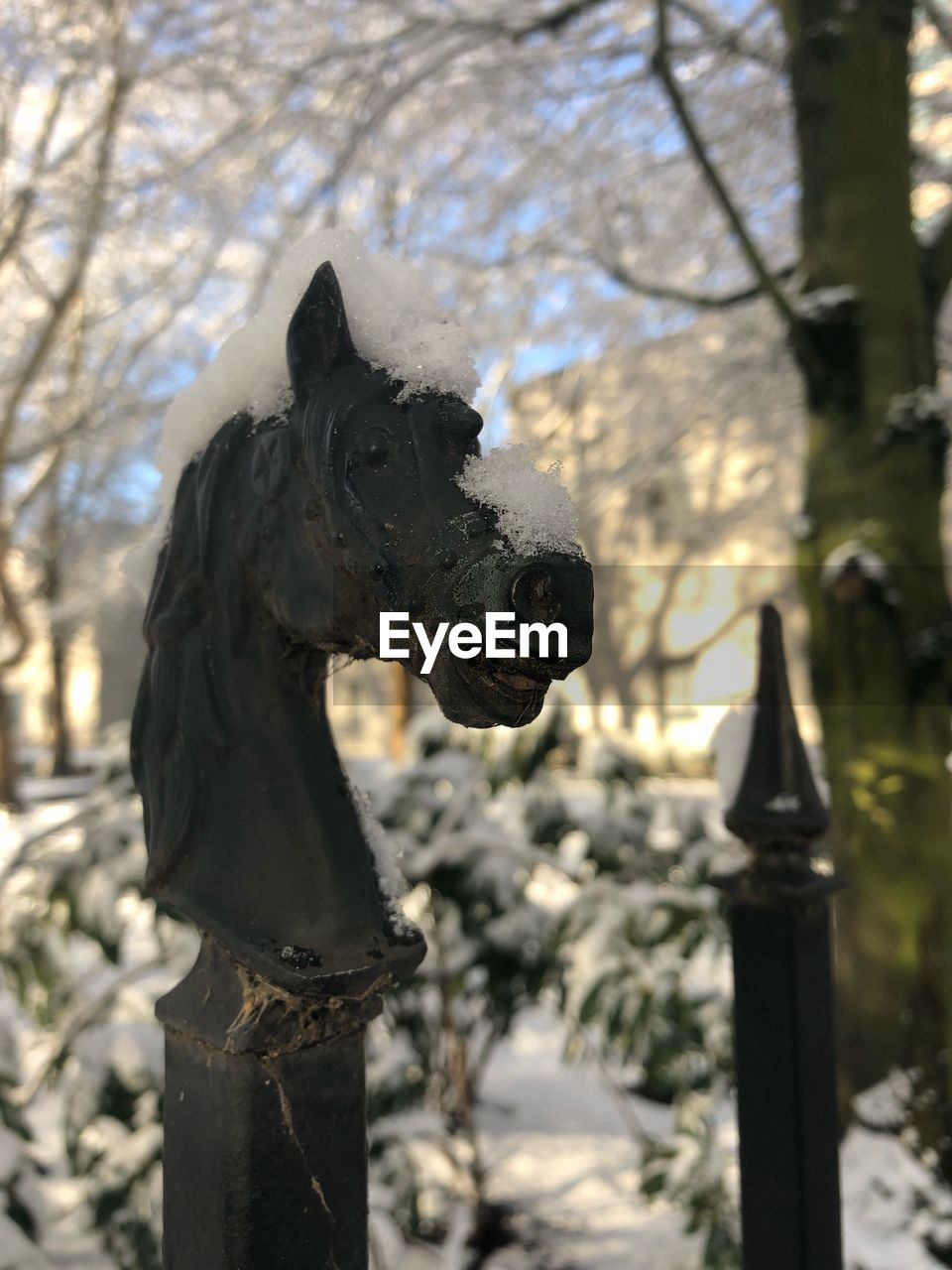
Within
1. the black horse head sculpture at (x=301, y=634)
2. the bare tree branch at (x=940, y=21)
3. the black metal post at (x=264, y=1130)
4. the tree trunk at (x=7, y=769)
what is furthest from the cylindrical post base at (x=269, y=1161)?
the tree trunk at (x=7, y=769)

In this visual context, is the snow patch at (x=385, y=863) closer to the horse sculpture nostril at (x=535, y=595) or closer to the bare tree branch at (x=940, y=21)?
the horse sculpture nostril at (x=535, y=595)

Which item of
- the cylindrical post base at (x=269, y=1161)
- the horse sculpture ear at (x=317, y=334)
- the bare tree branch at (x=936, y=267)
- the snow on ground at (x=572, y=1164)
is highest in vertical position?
the bare tree branch at (x=936, y=267)

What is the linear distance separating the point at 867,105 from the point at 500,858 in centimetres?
268

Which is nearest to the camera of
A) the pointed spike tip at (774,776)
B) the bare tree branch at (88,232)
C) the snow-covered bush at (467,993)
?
the pointed spike tip at (774,776)

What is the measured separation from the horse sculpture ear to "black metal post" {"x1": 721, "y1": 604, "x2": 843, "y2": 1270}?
33.8 inches

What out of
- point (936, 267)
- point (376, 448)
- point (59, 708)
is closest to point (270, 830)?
point (376, 448)

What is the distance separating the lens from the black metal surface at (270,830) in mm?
803

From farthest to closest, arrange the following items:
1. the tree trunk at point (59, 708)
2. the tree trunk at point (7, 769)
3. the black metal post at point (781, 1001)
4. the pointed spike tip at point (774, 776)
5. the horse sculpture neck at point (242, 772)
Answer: the tree trunk at point (59, 708) → the tree trunk at point (7, 769) → the pointed spike tip at point (774, 776) → the black metal post at point (781, 1001) → the horse sculpture neck at point (242, 772)

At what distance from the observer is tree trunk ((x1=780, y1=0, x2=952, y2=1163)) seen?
2803 millimetres

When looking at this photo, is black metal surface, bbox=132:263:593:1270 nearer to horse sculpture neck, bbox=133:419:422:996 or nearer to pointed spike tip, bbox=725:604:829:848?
horse sculpture neck, bbox=133:419:422:996

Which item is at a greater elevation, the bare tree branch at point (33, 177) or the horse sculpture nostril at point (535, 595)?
the bare tree branch at point (33, 177)

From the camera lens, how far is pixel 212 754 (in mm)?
929

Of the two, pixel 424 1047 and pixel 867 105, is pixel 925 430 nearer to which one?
pixel 867 105

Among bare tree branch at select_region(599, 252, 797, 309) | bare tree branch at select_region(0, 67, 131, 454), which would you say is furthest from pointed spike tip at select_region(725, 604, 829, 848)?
bare tree branch at select_region(0, 67, 131, 454)
